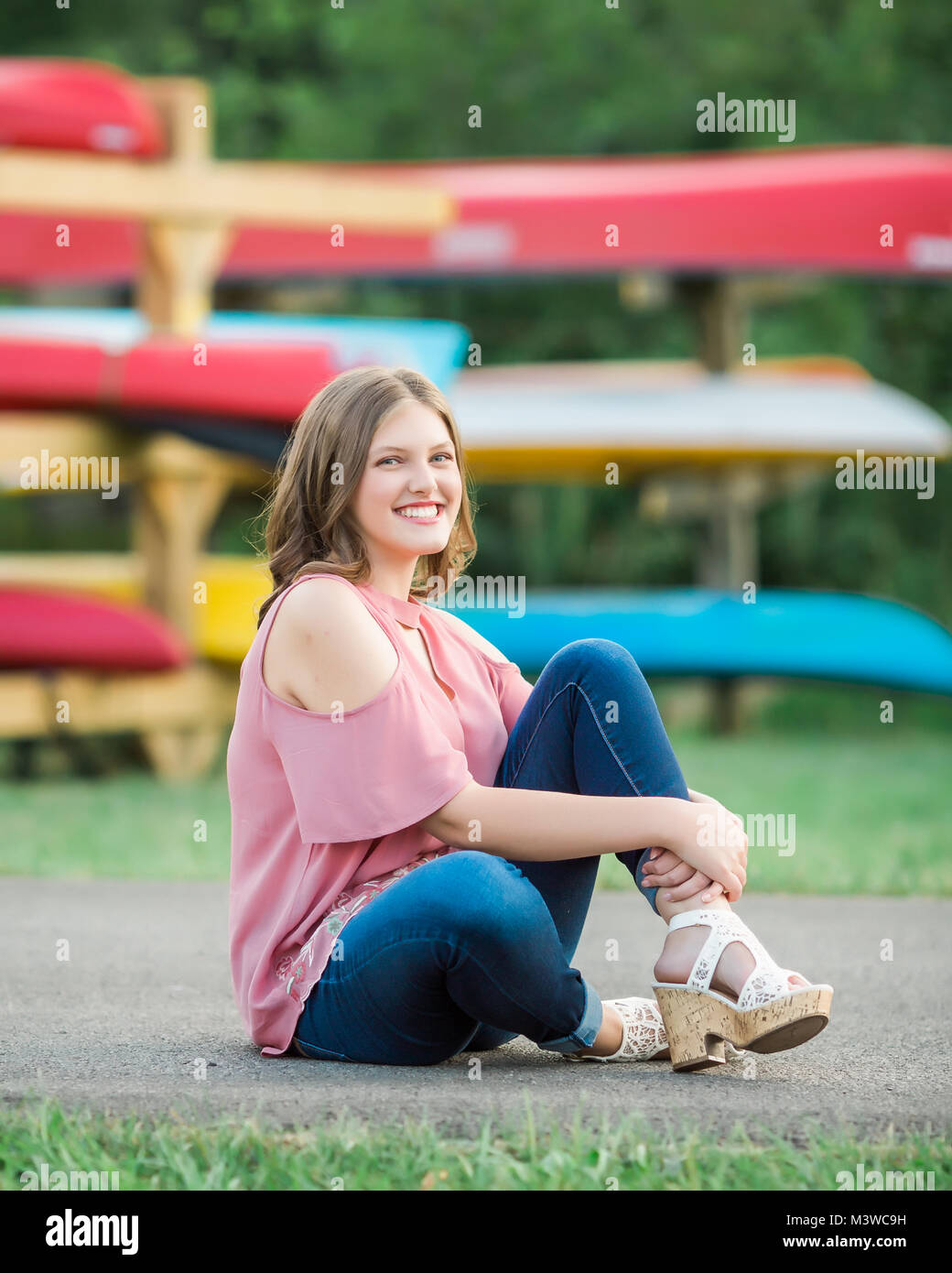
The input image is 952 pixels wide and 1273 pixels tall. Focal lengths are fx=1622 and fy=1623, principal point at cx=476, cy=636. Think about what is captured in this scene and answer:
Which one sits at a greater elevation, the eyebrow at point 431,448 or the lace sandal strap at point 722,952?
the eyebrow at point 431,448

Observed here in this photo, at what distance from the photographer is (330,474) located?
2.37 metres

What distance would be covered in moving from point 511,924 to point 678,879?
0.26 meters

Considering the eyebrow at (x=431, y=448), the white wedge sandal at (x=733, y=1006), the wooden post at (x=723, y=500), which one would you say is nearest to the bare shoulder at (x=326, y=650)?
the eyebrow at (x=431, y=448)

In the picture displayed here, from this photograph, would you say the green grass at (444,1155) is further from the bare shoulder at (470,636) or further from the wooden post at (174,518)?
the wooden post at (174,518)

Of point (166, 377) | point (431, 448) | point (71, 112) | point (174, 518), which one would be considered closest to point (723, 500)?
point (174, 518)

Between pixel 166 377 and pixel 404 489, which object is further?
pixel 166 377

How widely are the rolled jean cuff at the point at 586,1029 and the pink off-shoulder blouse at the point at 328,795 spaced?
0.30 m

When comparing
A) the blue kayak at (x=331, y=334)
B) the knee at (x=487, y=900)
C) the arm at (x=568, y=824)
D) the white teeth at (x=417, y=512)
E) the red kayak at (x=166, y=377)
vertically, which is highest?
the blue kayak at (x=331, y=334)

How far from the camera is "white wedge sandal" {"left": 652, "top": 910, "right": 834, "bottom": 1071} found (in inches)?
84.3

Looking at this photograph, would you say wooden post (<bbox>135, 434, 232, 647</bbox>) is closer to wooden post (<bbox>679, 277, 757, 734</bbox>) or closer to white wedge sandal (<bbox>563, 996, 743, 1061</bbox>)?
wooden post (<bbox>679, 277, 757, 734</bbox>)

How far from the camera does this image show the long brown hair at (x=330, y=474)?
7.70 feet

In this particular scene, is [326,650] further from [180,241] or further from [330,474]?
[180,241]

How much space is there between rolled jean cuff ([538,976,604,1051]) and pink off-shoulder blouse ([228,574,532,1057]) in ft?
0.99

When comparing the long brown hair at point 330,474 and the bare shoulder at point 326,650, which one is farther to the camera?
the long brown hair at point 330,474
